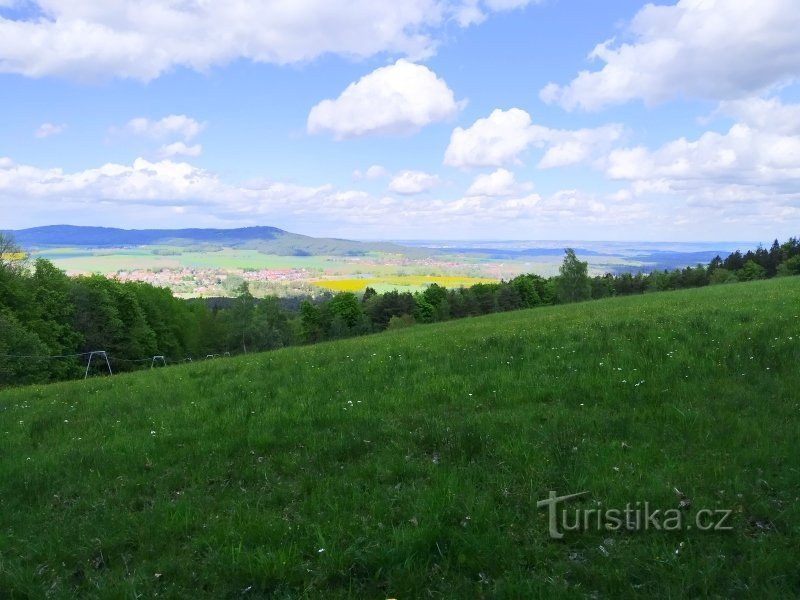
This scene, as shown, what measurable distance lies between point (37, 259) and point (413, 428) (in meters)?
56.7

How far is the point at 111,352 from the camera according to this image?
56250mm

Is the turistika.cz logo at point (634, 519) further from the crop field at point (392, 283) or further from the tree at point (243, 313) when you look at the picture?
the crop field at point (392, 283)

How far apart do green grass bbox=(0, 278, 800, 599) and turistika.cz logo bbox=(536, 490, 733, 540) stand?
0.08m

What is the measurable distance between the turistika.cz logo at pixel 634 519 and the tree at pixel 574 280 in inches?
3410

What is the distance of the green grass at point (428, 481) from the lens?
4148 millimetres

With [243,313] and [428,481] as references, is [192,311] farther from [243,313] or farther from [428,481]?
[428,481]

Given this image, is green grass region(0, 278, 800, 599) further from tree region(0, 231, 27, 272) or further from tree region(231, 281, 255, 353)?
tree region(231, 281, 255, 353)

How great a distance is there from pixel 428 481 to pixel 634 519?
206cm

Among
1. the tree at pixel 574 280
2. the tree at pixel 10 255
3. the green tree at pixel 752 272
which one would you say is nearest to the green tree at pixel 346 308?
the tree at pixel 574 280

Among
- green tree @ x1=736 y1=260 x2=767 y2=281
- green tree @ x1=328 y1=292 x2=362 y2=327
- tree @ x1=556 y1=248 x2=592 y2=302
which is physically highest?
green tree @ x1=736 y1=260 x2=767 y2=281

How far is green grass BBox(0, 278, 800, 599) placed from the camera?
4148 millimetres

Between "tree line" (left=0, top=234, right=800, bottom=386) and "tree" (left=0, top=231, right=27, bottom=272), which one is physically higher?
"tree" (left=0, top=231, right=27, bottom=272)

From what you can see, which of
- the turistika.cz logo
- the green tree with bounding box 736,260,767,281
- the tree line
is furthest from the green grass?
the green tree with bounding box 736,260,767,281

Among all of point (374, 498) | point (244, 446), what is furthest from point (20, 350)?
point (374, 498)
